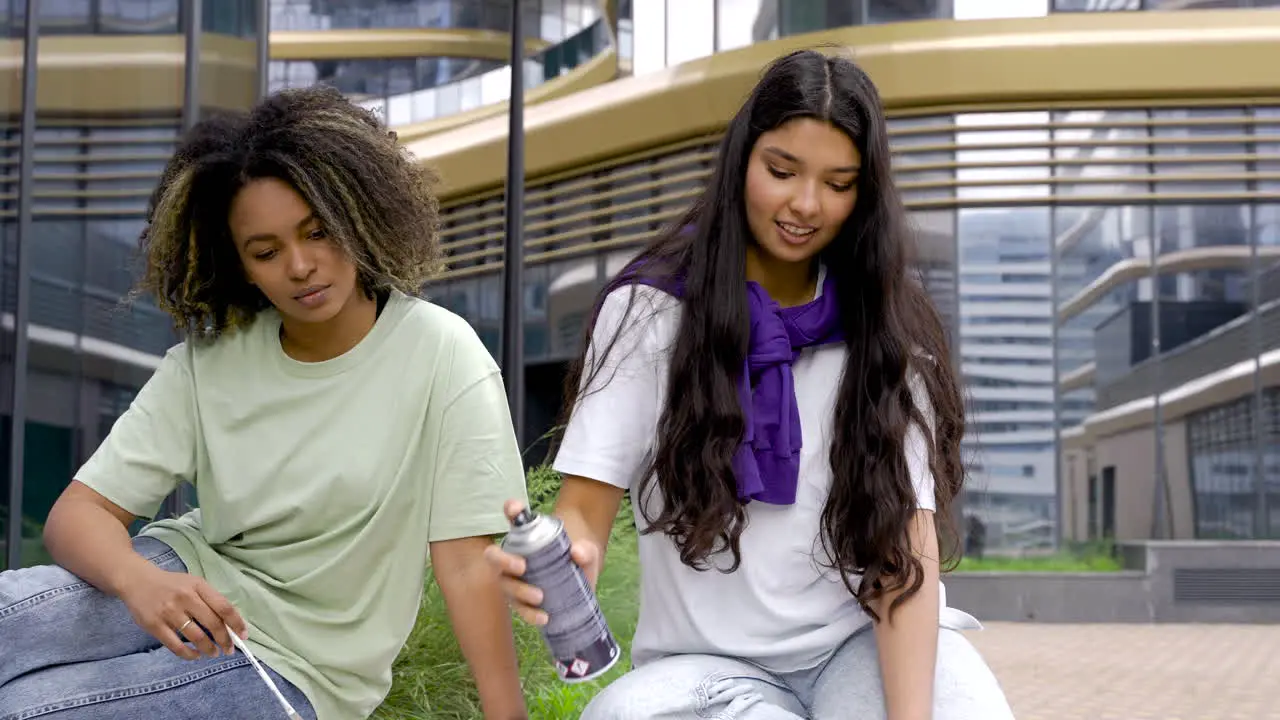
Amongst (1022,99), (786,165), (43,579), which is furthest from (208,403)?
(1022,99)

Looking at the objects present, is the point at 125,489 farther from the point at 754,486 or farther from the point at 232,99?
the point at 232,99

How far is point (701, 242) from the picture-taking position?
2408 mm

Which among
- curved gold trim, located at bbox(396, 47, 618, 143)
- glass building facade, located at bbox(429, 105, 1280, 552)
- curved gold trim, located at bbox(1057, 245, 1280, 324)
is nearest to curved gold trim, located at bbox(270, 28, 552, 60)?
curved gold trim, located at bbox(396, 47, 618, 143)

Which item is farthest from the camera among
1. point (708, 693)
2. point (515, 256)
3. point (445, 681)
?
point (515, 256)

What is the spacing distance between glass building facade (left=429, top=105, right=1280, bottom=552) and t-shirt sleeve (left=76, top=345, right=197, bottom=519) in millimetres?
11123

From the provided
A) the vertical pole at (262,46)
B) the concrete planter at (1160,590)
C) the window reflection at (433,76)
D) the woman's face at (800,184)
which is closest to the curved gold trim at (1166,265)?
the concrete planter at (1160,590)

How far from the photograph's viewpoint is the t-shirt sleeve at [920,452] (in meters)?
2.39

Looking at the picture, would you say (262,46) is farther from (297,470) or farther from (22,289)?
(297,470)

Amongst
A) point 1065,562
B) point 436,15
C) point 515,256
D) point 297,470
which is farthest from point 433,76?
point 297,470

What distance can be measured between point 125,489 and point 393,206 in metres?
0.63

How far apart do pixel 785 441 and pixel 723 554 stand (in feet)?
0.69

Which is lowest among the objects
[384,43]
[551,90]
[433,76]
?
[551,90]

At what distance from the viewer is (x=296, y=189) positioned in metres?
2.34

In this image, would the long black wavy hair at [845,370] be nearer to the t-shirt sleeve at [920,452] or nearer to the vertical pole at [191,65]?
the t-shirt sleeve at [920,452]
